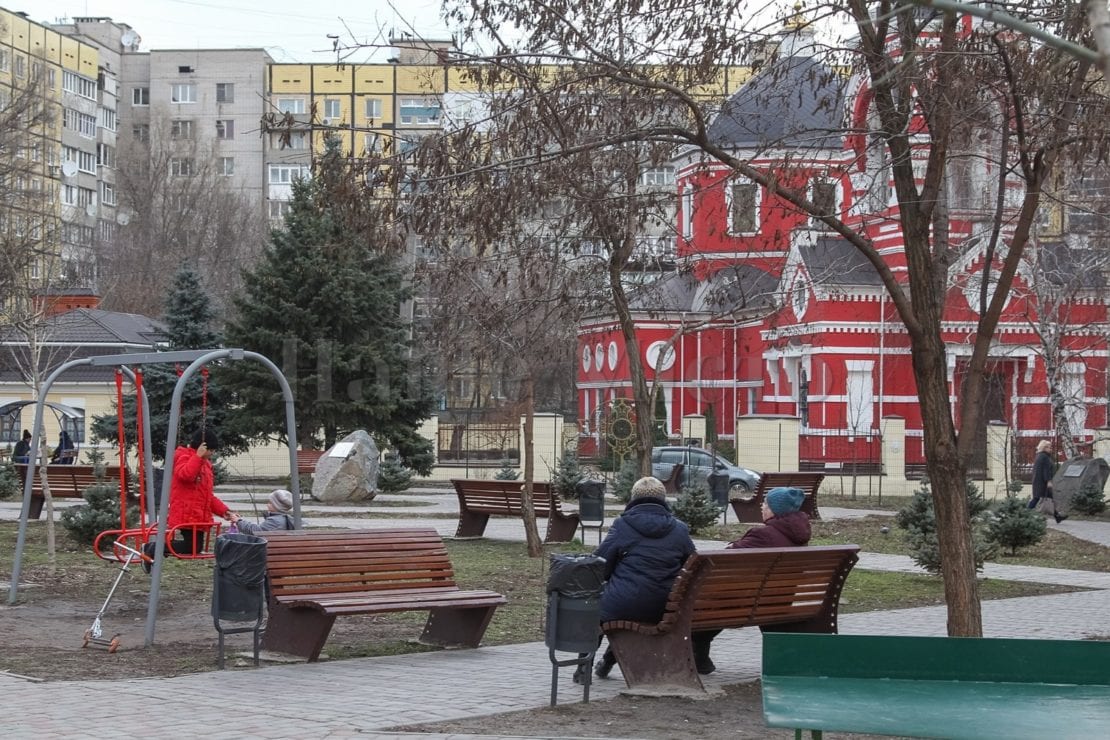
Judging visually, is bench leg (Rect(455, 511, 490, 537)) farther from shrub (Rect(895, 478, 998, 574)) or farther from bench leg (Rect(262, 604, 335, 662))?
bench leg (Rect(262, 604, 335, 662))

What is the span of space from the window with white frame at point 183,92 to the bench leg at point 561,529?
87345mm

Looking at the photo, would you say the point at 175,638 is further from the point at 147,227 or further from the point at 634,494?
the point at 147,227

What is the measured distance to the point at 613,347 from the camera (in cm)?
6344

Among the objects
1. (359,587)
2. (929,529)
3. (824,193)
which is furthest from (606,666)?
(929,529)

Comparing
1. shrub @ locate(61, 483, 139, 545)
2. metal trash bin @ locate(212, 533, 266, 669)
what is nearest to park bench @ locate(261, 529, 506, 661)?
metal trash bin @ locate(212, 533, 266, 669)

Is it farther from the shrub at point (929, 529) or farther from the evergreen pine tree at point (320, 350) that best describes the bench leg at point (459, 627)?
the evergreen pine tree at point (320, 350)

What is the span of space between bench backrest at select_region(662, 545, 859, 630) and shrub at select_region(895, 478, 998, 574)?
5175 mm

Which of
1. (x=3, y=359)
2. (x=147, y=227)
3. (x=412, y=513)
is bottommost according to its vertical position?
(x=412, y=513)

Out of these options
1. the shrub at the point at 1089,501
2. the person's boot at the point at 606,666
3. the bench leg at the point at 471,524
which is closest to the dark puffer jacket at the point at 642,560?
the person's boot at the point at 606,666

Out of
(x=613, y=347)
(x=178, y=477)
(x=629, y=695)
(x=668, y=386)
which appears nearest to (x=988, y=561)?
(x=178, y=477)

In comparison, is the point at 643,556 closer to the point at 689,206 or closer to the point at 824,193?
the point at 824,193

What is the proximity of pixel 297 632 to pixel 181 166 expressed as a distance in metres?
86.9

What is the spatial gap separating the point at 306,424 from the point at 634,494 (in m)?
34.1

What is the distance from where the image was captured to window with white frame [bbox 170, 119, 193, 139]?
10025cm
